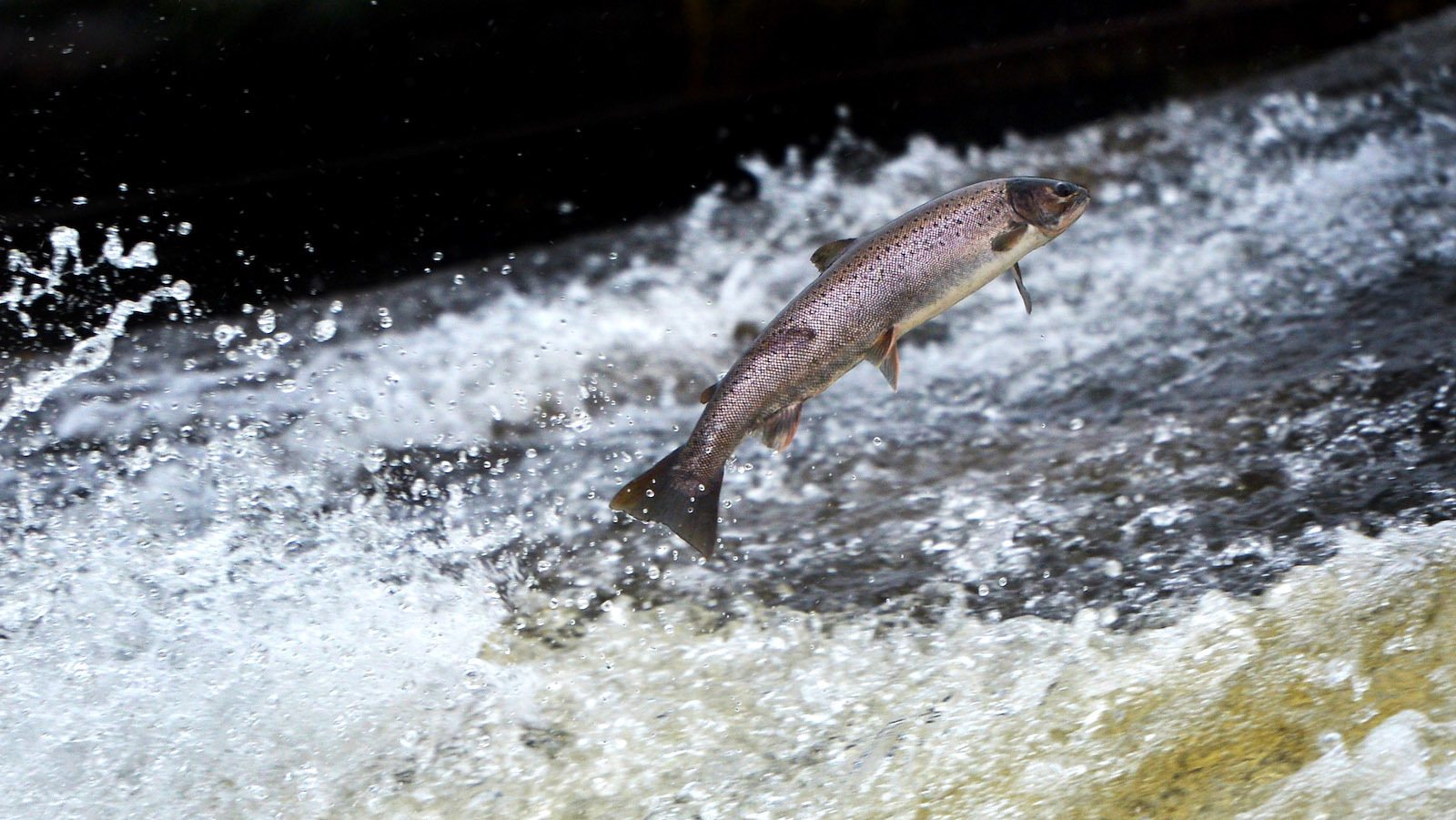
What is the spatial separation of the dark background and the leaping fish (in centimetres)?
282

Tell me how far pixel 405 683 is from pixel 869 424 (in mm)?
1819

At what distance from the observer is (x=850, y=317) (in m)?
2.38

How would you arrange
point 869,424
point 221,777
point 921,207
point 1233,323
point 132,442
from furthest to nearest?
point 1233,323 → point 869,424 → point 132,442 → point 221,777 → point 921,207

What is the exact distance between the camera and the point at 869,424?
4.13 metres

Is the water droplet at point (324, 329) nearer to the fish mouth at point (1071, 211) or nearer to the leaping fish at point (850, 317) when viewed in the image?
the leaping fish at point (850, 317)

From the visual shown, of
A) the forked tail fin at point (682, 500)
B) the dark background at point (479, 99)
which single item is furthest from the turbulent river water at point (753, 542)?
the forked tail fin at point (682, 500)

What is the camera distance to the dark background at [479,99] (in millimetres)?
4352

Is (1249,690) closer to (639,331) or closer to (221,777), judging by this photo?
(221,777)

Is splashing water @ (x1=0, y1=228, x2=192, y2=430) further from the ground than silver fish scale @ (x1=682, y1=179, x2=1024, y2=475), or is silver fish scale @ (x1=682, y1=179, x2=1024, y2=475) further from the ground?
splashing water @ (x1=0, y1=228, x2=192, y2=430)

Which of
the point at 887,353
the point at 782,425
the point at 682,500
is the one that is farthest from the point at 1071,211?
the point at 682,500

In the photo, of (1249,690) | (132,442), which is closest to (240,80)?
(132,442)

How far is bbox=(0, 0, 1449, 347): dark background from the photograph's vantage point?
14.3ft

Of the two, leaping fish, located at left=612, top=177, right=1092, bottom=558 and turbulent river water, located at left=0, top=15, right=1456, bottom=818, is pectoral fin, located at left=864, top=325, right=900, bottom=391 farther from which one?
turbulent river water, located at left=0, top=15, right=1456, bottom=818

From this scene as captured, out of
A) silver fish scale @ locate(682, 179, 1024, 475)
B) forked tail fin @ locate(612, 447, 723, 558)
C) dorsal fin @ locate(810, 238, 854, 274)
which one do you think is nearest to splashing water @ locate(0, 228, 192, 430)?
forked tail fin @ locate(612, 447, 723, 558)
